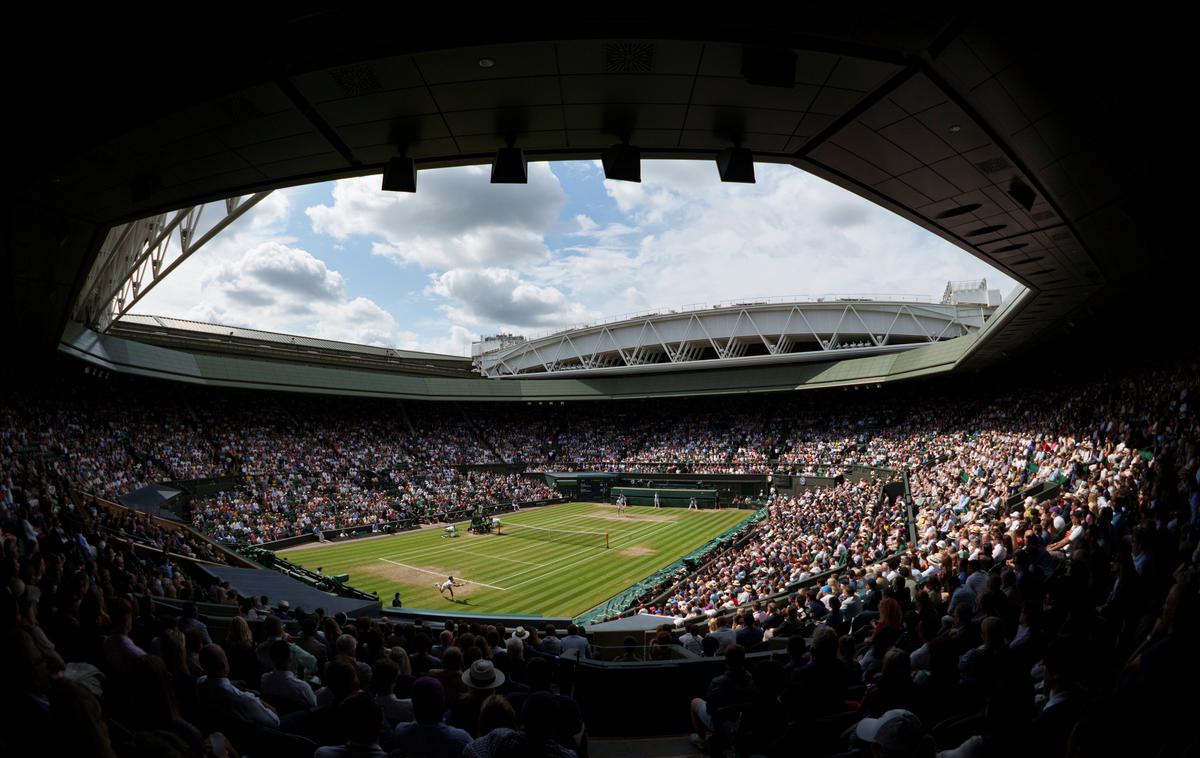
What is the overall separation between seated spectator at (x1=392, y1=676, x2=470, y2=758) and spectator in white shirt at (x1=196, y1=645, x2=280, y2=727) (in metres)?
1.27

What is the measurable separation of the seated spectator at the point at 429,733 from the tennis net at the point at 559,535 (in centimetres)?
2891

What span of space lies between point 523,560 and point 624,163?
2521 cm

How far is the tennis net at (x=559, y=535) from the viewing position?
108 feet

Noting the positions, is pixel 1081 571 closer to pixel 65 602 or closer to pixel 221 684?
pixel 221 684

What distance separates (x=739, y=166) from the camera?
276 inches

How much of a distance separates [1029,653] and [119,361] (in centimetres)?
3747

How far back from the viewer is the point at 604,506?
46312mm

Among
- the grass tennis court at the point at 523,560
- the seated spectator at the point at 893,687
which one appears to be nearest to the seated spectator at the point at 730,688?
the seated spectator at the point at 893,687

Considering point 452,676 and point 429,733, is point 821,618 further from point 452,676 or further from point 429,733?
point 429,733

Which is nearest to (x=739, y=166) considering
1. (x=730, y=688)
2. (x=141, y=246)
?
(x=730, y=688)

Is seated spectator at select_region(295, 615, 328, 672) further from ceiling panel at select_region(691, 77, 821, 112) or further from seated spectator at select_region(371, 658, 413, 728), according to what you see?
ceiling panel at select_region(691, 77, 821, 112)

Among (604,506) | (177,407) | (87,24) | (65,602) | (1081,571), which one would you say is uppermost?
(87,24)

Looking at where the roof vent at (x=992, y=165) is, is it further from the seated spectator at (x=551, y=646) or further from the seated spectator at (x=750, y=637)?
the seated spectator at (x=551, y=646)

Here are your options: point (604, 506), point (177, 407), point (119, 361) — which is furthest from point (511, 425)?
point (119, 361)
